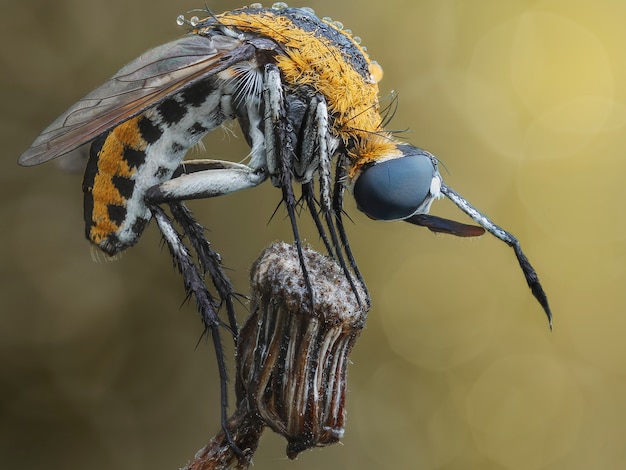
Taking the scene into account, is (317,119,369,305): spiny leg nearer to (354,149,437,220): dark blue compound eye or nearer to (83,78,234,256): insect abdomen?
(354,149,437,220): dark blue compound eye

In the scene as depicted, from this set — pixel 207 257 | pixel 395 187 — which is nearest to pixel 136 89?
pixel 207 257

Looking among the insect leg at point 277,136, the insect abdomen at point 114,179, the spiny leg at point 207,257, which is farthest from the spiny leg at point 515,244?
the insect abdomen at point 114,179

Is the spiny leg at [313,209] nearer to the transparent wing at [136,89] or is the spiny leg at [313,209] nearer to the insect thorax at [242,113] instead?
the insect thorax at [242,113]

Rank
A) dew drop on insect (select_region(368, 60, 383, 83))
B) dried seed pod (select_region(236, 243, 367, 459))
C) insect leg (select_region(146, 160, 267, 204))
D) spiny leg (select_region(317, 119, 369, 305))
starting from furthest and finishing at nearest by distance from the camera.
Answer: dew drop on insect (select_region(368, 60, 383, 83)) → insect leg (select_region(146, 160, 267, 204)) → spiny leg (select_region(317, 119, 369, 305)) → dried seed pod (select_region(236, 243, 367, 459))

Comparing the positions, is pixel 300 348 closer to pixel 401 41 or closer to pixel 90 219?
pixel 90 219

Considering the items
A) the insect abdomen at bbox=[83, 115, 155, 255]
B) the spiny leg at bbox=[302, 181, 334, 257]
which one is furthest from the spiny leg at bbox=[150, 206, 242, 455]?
the spiny leg at bbox=[302, 181, 334, 257]

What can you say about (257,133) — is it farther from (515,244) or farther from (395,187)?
(515,244)
